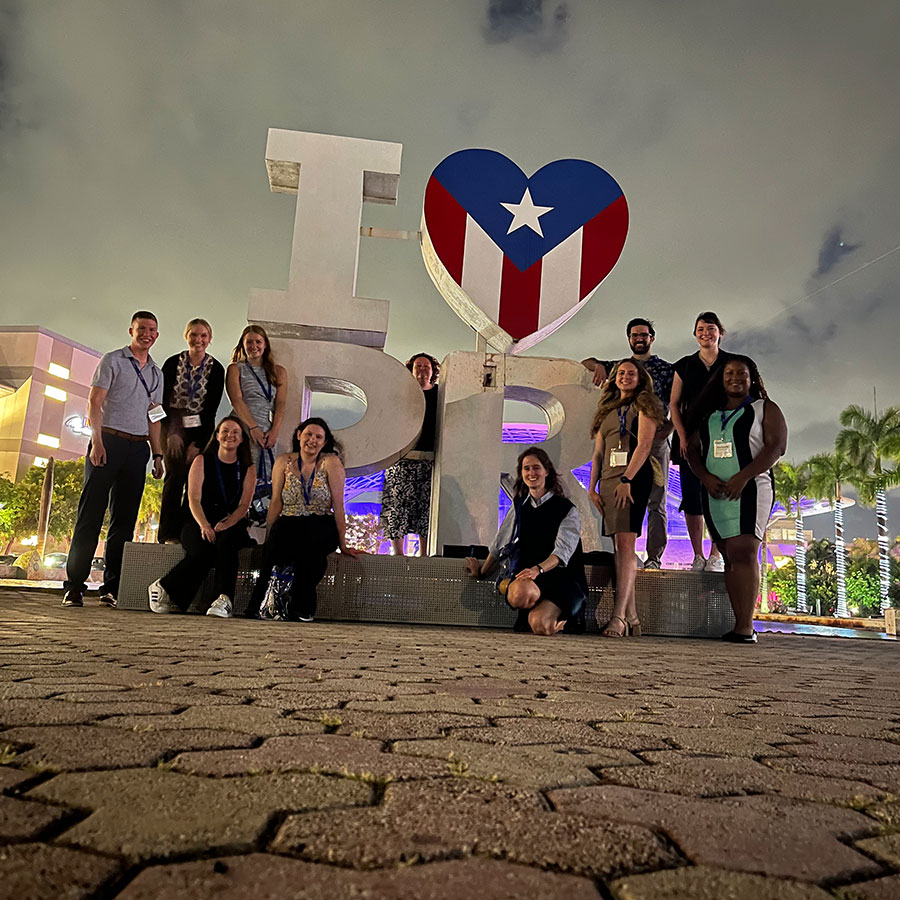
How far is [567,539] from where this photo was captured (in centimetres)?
528

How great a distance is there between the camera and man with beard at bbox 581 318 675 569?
6219mm

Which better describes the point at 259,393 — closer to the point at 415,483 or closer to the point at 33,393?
the point at 415,483

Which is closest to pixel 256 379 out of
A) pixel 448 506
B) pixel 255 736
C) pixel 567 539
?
pixel 448 506

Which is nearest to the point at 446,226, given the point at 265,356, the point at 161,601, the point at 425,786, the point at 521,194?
the point at 521,194

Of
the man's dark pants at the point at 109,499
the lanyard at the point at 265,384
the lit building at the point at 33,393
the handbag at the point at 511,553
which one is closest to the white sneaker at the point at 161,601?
the man's dark pants at the point at 109,499

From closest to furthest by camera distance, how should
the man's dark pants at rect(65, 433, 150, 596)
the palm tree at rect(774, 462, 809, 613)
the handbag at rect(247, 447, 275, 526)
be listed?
the man's dark pants at rect(65, 433, 150, 596)
the handbag at rect(247, 447, 275, 526)
the palm tree at rect(774, 462, 809, 613)

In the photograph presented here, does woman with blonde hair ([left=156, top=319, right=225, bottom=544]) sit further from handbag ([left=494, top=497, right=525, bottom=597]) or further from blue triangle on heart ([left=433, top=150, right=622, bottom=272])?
blue triangle on heart ([left=433, top=150, right=622, bottom=272])

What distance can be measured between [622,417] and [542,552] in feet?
3.80

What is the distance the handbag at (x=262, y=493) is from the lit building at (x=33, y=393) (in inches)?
2161

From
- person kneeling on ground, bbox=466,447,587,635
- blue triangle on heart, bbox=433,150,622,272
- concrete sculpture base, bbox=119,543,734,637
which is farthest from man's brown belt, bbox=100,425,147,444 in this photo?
blue triangle on heart, bbox=433,150,622,272

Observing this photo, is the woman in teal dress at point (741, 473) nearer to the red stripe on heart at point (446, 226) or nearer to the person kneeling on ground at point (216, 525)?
the red stripe on heart at point (446, 226)

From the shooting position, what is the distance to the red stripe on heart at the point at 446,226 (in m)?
7.91

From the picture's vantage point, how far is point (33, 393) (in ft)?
188

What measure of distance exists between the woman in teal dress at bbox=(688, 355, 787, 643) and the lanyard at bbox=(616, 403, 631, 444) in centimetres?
60
